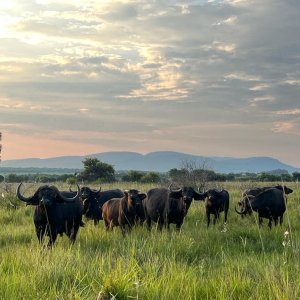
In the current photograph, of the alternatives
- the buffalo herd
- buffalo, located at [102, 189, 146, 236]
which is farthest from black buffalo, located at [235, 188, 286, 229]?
buffalo, located at [102, 189, 146, 236]

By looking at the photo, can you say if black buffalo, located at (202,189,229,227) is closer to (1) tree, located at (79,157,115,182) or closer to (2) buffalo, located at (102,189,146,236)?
(2) buffalo, located at (102,189,146,236)

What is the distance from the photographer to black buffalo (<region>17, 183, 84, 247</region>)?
1005 centimetres

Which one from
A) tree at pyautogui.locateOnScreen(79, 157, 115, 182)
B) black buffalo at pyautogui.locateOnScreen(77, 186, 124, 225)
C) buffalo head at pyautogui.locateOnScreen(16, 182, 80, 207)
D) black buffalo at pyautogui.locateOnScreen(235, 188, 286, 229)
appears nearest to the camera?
buffalo head at pyautogui.locateOnScreen(16, 182, 80, 207)

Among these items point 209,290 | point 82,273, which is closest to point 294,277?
point 209,290

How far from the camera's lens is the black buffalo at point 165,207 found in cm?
1362

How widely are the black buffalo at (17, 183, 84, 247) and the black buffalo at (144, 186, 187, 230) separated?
278 cm

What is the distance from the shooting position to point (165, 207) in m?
14.0

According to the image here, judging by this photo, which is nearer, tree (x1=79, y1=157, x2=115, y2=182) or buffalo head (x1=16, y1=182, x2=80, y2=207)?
buffalo head (x1=16, y1=182, x2=80, y2=207)

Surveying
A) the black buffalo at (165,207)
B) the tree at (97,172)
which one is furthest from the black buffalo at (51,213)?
the tree at (97,172)

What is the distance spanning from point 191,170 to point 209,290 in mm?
25032

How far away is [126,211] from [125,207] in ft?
0.49

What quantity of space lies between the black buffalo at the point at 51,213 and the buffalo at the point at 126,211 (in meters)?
1.96

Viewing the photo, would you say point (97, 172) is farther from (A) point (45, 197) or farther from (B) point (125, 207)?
(A) point (45, 197)

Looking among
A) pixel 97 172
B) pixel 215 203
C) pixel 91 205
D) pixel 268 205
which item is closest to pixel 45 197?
pixel 91 205
